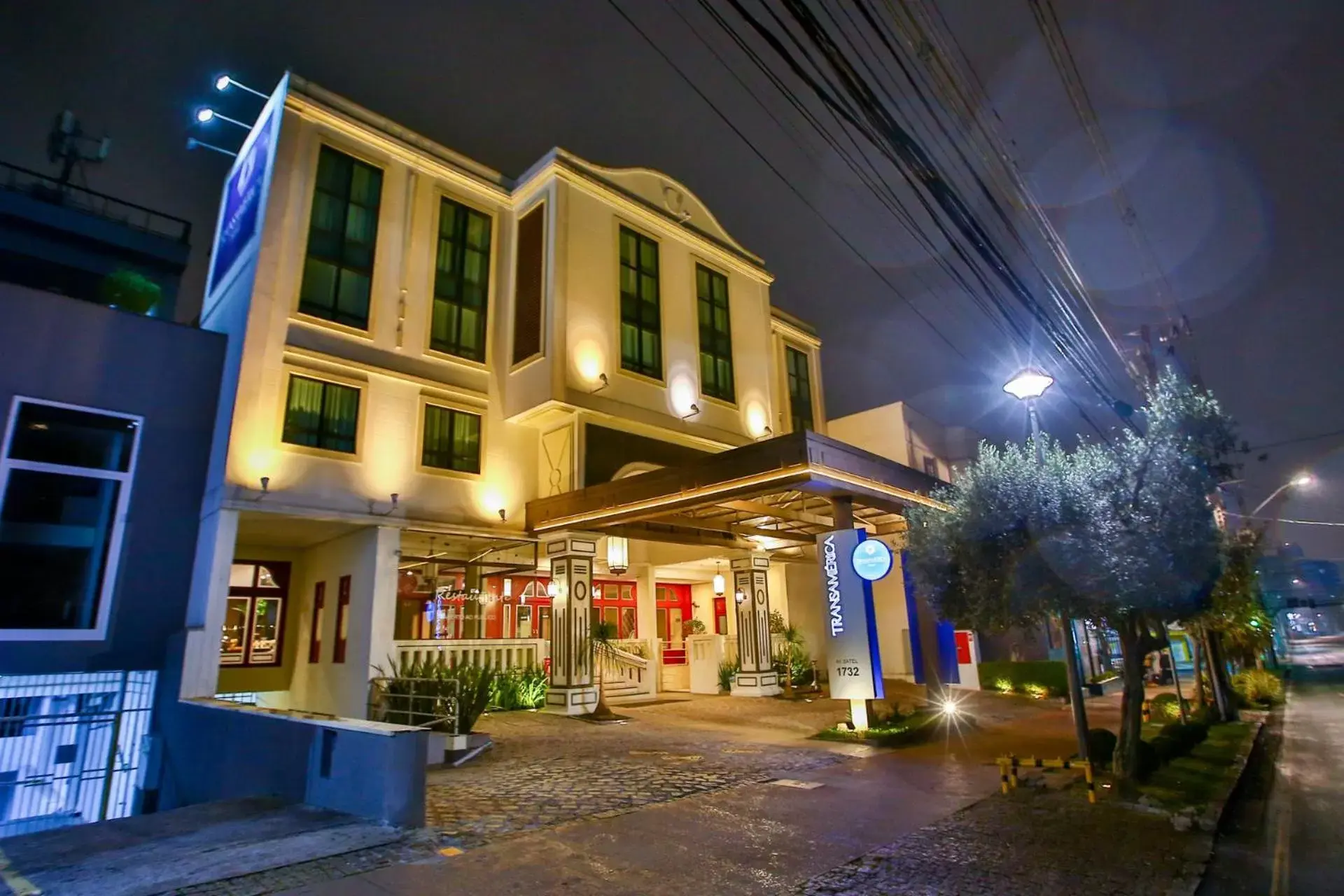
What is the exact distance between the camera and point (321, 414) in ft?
53.0

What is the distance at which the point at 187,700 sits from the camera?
12.8 m

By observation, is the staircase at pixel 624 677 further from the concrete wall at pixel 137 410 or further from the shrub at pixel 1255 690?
the shrub at pixel 1255 690

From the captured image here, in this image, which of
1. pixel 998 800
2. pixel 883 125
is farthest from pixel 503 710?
pixel 883 125

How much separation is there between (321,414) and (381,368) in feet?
5.88

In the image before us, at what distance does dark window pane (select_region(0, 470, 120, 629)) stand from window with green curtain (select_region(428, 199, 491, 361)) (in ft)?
26.1

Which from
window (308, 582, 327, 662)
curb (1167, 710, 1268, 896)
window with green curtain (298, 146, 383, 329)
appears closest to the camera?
curb (1167, 710, 1268, 896)

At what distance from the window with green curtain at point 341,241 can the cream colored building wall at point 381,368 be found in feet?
0.75

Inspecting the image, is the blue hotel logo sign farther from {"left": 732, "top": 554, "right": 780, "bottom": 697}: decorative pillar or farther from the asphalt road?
the asphalt road

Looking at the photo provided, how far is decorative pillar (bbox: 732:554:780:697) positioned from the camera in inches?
795

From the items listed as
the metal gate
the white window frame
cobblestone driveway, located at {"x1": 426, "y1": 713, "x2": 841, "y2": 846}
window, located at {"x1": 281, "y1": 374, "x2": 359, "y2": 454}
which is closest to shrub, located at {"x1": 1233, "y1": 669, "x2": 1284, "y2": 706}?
cobblestone driveway, located at {"x1": 426, "y1": 713, "x2": 841, "y2": 846}

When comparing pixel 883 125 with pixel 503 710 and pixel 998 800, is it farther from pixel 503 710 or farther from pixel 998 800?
pixel 503 710

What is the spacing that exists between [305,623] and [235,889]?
15.0 meters

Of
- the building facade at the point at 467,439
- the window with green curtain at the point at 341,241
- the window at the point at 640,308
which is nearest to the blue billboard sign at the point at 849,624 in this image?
the building facade at the point at 467,439

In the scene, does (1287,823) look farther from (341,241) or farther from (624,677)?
(341,241)
